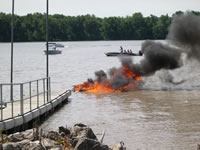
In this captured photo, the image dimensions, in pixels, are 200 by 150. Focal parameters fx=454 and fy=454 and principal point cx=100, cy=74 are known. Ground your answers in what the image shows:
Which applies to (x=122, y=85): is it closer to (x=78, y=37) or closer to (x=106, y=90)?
(x=106, y=90)

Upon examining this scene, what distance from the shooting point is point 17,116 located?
63.9 feet

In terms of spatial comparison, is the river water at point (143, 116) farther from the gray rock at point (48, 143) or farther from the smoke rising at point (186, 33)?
the gray rock at point (48, 143)

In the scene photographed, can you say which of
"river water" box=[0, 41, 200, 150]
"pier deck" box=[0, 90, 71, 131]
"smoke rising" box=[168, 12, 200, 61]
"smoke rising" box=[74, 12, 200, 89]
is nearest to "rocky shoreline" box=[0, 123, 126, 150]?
"pier deck" box=[0, 90, 71, 131]

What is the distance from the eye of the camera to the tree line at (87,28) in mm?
162750

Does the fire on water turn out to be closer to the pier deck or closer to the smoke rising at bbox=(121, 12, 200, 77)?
the smoke rising at bbox=(121, 12, 200, 77)

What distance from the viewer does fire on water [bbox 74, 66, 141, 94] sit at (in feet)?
124

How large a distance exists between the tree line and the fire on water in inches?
4854

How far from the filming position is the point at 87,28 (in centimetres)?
17600

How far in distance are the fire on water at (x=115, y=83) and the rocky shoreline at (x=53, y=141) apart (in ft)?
70.9

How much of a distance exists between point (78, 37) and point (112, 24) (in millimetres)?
14814

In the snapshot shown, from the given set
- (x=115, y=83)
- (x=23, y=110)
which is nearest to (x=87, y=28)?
(x=115, y=83)

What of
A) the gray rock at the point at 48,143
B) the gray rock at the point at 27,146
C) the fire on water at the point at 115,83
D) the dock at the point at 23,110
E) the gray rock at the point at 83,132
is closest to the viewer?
the gray rock at the point at 27,146

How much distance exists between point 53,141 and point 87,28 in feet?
537

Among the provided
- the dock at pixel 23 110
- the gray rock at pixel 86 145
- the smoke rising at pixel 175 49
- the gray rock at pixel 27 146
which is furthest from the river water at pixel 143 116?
the gray rock at pixel 27 146
